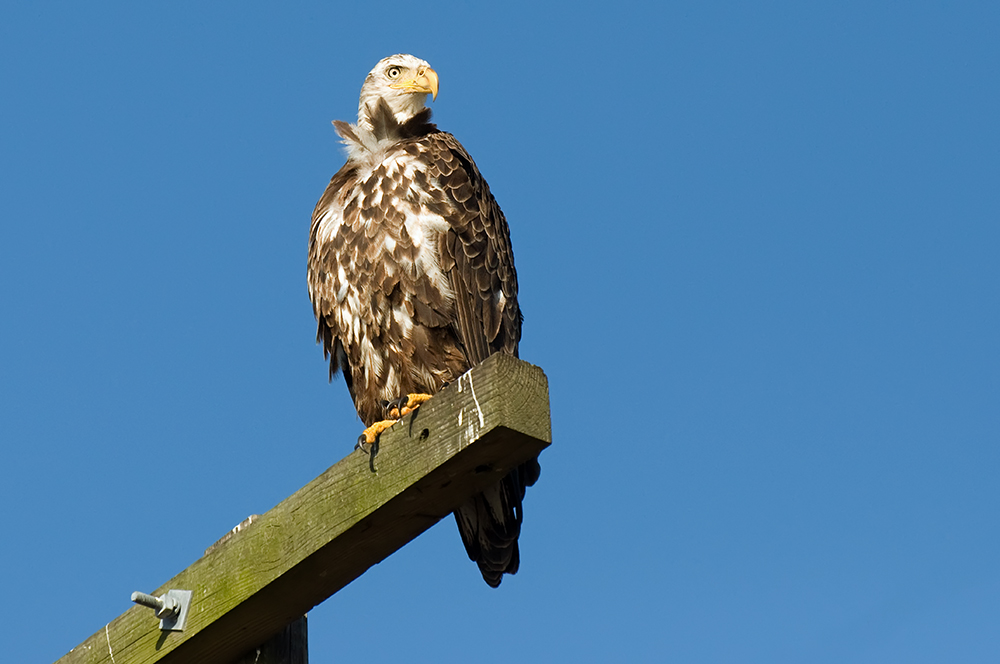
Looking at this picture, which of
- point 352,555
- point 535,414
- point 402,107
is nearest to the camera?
point 535,414

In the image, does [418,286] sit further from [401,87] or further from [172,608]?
[172,608]

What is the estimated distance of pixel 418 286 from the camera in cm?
499

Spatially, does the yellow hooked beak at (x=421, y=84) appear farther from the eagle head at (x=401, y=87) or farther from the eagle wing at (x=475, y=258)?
the eagle wing at (x=475, y=258)

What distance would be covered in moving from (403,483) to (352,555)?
280 mm

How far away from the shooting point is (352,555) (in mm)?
2779

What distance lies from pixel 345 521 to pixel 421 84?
385 centimetres

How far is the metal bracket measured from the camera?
291 centimetres

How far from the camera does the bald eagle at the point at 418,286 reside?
184 inches

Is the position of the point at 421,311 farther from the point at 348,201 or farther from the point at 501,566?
the point at 501,566

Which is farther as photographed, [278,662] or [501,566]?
[501,566]

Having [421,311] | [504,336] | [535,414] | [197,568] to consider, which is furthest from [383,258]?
[535,414]

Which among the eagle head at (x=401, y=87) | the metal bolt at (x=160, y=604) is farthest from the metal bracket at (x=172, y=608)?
the eagle head at (x=401, y=87)

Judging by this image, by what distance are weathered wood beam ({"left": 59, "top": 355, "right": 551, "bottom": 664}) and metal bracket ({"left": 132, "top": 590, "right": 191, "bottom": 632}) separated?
2 cm

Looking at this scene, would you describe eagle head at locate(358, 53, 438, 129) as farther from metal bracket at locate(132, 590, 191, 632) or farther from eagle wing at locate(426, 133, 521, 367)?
metal bracket at locate(132, 590, 191, 632)
